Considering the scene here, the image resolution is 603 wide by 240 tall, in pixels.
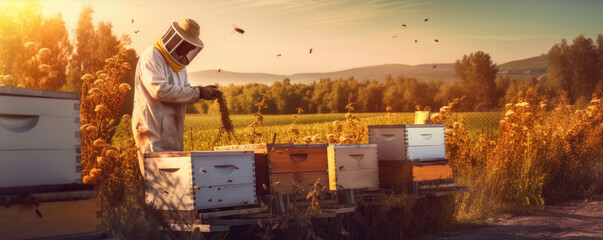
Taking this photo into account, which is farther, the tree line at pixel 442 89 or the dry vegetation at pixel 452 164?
the tree line at pixel 442 89

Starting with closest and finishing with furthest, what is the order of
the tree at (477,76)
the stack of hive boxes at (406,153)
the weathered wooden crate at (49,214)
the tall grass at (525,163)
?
the weathered wooden crate at (49,214) < the stack of hive boxes at (406,153) < the tall grass at (525,163) < the tree at (477,76)

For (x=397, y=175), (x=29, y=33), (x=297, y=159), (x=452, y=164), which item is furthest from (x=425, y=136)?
(x=29, y=33)

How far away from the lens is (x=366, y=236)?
889 centimetres

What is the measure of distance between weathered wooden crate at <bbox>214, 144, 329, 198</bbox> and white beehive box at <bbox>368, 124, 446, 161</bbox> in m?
1.62

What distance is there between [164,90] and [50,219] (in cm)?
237

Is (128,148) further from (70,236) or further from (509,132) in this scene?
(509,132)

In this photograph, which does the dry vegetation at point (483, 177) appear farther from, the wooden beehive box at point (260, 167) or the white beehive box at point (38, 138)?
the white beehive box at point (38, 138)

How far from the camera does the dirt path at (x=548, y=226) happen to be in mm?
9953

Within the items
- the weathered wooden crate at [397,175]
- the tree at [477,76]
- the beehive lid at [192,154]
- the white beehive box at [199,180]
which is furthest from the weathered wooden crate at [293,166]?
the tree at [477,76]

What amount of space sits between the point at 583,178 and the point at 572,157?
0.92 meters

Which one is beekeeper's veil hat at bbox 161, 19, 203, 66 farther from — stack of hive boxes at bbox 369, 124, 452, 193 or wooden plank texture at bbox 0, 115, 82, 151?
stack of hive boxes at bbox 369, 124, 452, 193

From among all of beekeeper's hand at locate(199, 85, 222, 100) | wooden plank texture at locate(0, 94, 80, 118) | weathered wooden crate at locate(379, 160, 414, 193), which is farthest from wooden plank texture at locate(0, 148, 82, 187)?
weathered wooden crate at locate(379, 160, 414, 193)

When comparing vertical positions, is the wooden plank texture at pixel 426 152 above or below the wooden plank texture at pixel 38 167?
below

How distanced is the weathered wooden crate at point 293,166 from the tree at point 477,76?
65300 mm
